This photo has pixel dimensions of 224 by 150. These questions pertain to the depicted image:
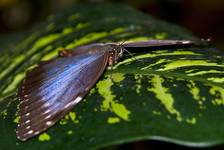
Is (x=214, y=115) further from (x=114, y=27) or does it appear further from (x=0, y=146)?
(x=114, y=27)

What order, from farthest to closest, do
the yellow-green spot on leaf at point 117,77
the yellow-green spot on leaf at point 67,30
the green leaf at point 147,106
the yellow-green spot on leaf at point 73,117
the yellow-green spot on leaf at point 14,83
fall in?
the yellow-green spot on leaf at point 67,30 < the yellow-green spot on leaf at point 14,83 < the yellow-green spot on leaf at point 117,77 < the yellow-green spot on leaf at point 73,117 < the green leaf at point 147,106

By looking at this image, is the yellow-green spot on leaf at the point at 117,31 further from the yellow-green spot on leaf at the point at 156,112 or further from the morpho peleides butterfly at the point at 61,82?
the yellow-green spot on leaf at the point at 156,112

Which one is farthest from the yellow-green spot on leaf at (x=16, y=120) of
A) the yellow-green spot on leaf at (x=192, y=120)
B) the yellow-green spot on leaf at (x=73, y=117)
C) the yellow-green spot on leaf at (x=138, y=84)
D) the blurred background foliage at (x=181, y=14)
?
the blurred background foliage at (x=181, y=14)

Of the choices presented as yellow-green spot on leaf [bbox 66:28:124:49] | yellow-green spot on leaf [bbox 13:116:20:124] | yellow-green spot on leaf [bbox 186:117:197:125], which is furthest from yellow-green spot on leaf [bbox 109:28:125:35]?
yellow-green spot on leaf [bbox 186:117:197:125]

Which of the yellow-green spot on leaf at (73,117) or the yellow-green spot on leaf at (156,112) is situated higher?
the yellow-green spot on leaf at (73,117)

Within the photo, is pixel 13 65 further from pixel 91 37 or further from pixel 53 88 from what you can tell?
pixel 53 88

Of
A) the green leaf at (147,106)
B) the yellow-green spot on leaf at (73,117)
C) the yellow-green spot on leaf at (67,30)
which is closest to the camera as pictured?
the green leaf at (147,106)
